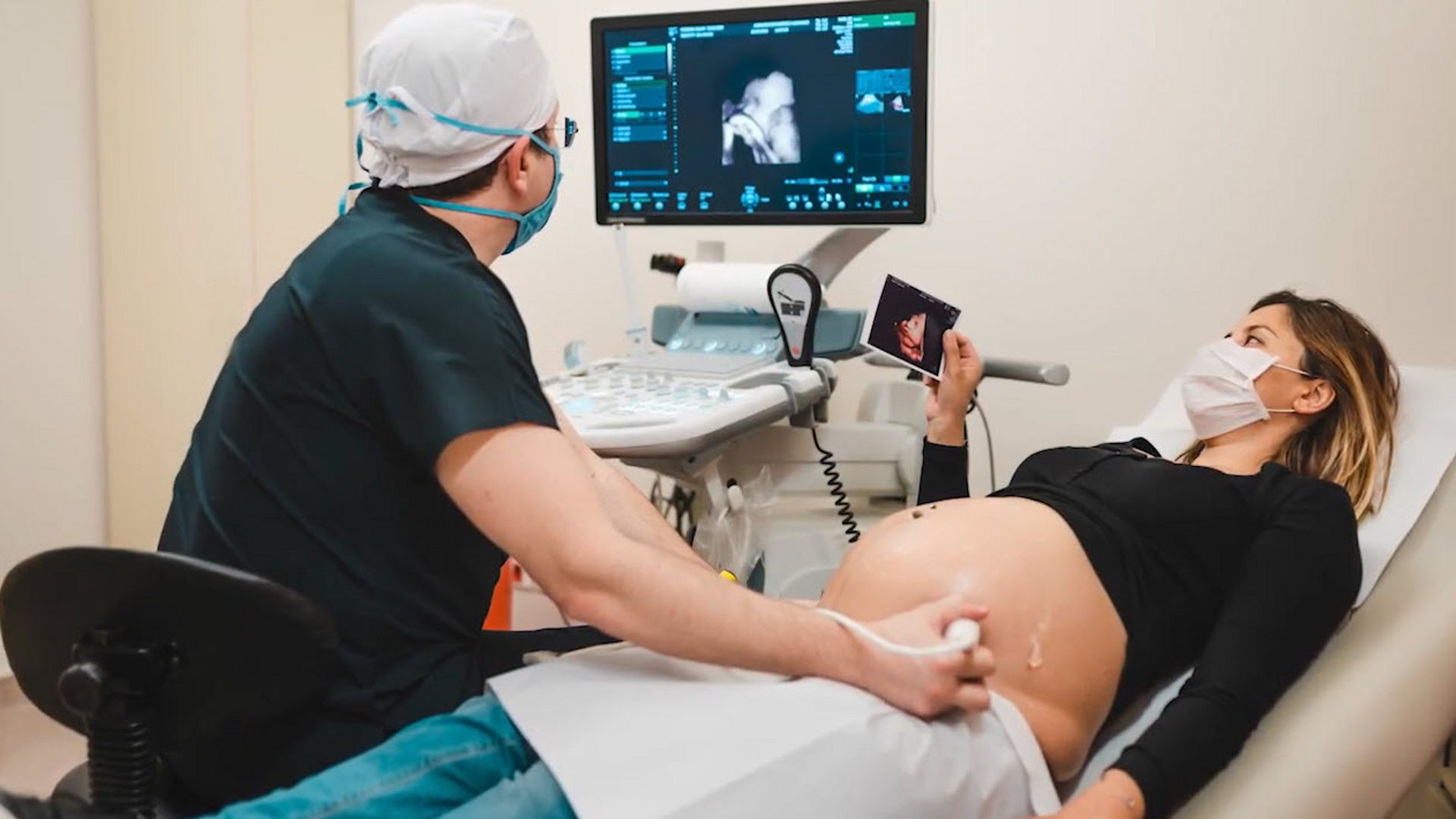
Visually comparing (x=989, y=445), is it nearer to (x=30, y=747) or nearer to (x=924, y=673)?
(x=924, y=673)

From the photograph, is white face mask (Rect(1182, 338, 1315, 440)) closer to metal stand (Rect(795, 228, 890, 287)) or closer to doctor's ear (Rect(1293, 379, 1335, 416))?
doctor's ear (Rect(1293, 379, 1335, 416))

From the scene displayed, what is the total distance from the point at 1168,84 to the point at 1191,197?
0.69 feet

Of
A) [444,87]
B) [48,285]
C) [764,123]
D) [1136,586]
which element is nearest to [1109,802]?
[1136,586]

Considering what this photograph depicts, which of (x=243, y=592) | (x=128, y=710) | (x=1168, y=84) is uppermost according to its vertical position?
(x=1168, y=84)

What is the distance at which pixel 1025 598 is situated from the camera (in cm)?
138

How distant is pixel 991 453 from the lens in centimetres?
246

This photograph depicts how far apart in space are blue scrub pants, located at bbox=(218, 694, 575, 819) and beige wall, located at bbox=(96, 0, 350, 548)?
1.89 meters

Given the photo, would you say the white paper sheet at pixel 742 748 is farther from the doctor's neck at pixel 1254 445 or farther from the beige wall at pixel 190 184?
the beige wall at pixel 190 184

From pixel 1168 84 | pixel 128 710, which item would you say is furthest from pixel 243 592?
pixel 1168 84

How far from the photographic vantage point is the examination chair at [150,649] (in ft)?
3.14

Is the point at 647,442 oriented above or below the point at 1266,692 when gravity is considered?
above

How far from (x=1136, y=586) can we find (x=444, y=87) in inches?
37.6

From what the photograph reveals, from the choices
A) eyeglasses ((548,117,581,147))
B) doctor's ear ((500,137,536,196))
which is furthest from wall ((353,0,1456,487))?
doctor's ear ((500,137,536,196))

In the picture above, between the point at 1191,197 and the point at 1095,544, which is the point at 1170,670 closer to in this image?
the point at 1095,544
